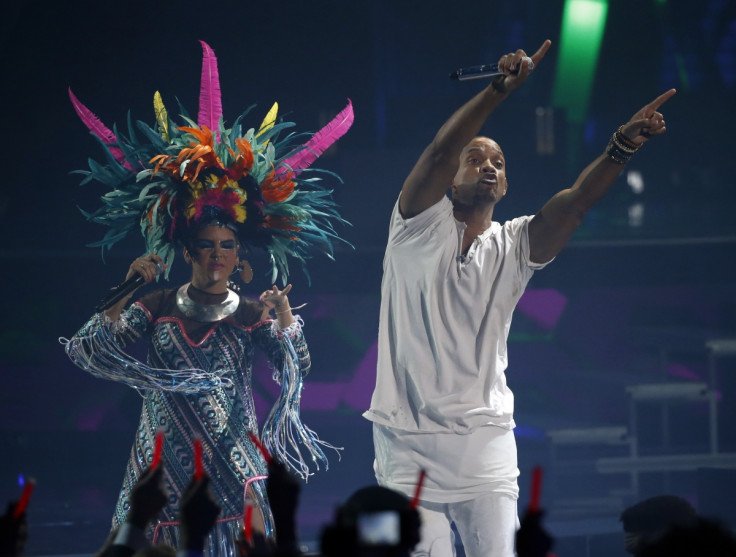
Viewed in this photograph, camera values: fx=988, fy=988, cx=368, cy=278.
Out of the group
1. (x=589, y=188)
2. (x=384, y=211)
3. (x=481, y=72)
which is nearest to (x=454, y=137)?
(x=481, y=72)

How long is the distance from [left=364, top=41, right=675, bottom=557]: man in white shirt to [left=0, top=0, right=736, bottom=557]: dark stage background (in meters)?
2.52

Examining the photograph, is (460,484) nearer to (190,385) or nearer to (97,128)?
(190,385)

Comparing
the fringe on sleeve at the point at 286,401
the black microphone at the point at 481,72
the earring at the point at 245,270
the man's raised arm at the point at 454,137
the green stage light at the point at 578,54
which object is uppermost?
the green stage light at the point at 578,54

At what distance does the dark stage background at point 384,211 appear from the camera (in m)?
6.20

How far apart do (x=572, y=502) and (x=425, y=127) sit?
2601 millimetres

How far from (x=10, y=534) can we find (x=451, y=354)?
6.00 feet

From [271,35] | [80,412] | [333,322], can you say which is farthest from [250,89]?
[80,412]

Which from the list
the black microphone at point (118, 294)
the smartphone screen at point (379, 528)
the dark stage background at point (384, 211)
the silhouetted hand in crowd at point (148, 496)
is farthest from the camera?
the dark stage background at point (384, 211)

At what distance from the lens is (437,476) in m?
3.11

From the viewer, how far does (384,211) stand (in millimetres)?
6383

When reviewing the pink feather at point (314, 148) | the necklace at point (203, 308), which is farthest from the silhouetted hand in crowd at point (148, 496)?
the pink feather at point (314, 148)

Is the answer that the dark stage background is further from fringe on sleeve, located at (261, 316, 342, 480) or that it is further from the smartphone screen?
the smartphone screen

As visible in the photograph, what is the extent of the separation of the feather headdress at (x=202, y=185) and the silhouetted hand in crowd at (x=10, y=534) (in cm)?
245

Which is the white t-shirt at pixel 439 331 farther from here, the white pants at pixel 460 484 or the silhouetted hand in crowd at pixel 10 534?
the silhouetted hand in crowd at pixel 10 534
